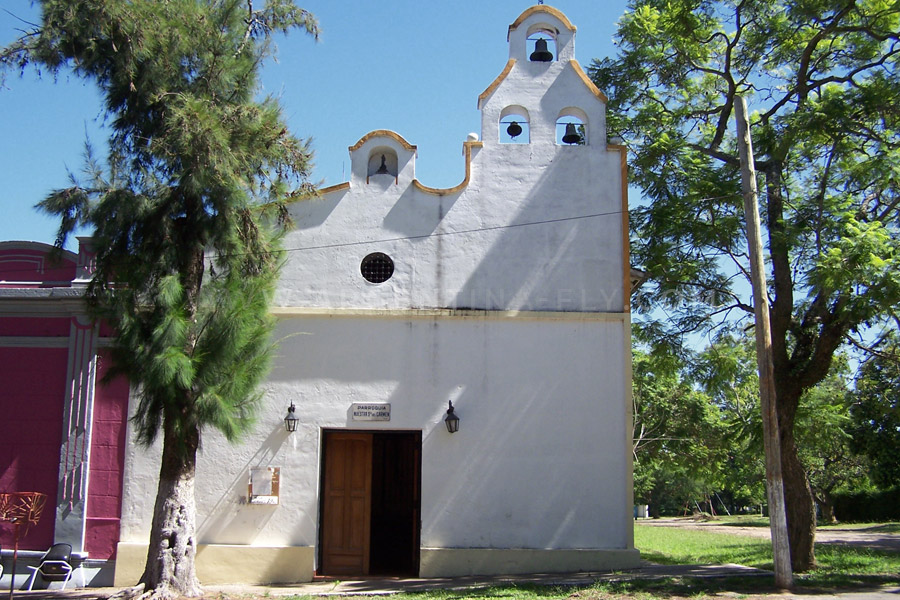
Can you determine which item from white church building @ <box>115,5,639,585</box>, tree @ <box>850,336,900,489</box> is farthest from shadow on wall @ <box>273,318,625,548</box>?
tree @ <box>850,336,900,489</box>

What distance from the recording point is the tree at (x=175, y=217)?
9.88m

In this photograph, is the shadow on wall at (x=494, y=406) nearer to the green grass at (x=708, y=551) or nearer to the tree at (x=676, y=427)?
the green grass at (x=708, y=551)

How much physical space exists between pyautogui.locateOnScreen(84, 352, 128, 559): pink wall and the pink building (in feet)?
0.05

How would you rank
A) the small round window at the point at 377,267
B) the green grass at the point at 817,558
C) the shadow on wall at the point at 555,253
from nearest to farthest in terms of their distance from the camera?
the green grass at the point at 817,558 < the shadow on wall at the point at 555,253 < the small round window at the point at 377,267

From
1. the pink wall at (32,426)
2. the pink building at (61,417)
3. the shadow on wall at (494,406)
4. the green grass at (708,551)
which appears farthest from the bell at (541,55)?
the pink wall at (32,426)

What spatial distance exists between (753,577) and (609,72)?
9.80m

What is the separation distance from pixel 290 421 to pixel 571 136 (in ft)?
22.5

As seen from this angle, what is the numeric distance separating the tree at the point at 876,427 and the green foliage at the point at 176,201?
1560 cm

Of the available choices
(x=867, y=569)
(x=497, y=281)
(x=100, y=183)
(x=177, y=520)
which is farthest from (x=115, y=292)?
(x=867, y=569)

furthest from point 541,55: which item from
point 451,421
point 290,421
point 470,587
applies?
point 470,587

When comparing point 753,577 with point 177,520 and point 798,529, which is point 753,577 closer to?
point 798,529

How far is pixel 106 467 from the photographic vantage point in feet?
39.7

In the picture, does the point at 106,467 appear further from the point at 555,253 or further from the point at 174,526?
the point at 555,253

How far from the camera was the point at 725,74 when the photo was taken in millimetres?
13828
